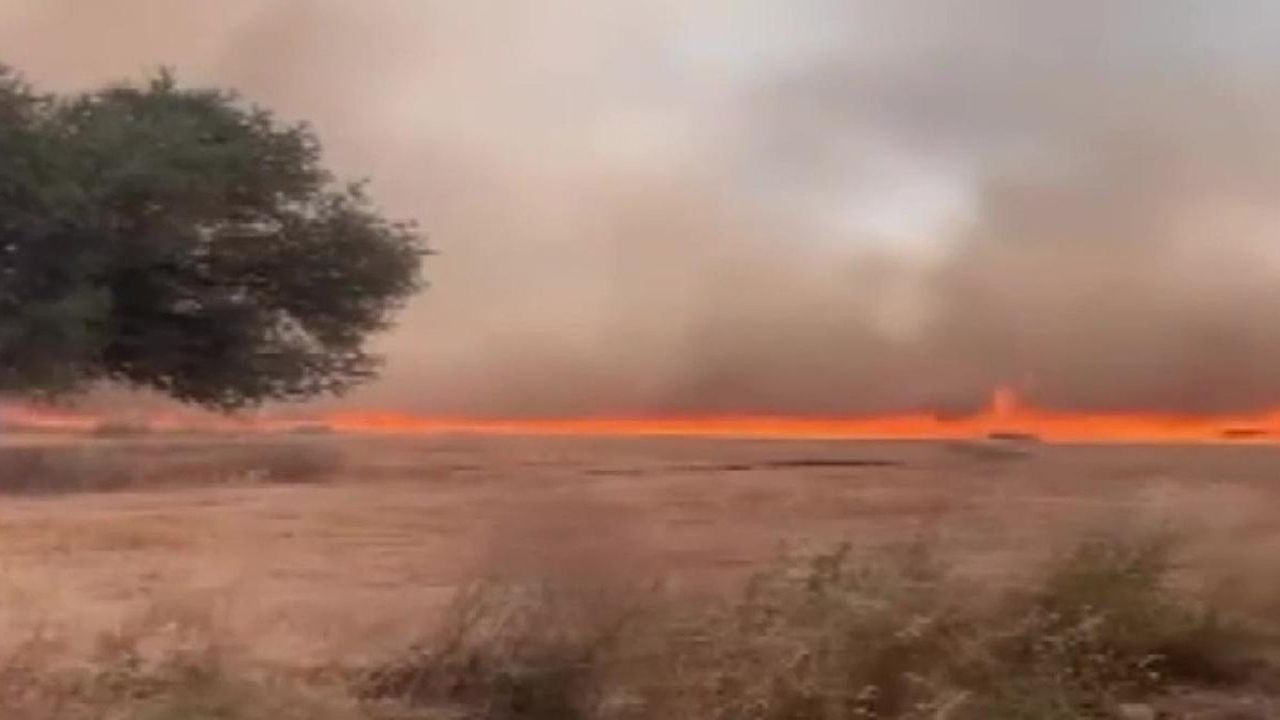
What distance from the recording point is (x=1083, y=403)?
5.66 m

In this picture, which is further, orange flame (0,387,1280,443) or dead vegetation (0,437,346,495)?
dead vegetation (0,437,346,495)

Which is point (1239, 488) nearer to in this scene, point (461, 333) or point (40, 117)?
point (461, 333)

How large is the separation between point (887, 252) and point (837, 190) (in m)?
A: 0.21

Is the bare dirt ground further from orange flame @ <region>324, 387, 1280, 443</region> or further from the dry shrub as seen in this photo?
the dry shrub

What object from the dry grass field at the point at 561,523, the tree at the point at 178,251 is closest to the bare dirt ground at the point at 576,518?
the dry grass field at the point at 561,523

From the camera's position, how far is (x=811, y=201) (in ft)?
19.0

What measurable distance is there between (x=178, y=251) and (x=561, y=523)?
2.46 m

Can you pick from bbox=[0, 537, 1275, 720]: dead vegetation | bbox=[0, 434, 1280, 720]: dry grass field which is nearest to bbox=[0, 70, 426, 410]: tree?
bbox=[0, 434, 1280, 720]: dry grass field

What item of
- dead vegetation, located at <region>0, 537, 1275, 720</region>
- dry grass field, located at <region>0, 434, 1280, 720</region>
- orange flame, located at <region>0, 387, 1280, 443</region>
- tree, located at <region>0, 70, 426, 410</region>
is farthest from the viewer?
tree, located at <region>0, 70, 426, 410</region>

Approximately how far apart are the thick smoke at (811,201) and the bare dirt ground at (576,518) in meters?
0.16

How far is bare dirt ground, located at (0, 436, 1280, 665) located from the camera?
5.18 m

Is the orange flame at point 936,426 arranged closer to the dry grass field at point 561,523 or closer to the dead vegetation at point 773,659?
the dry grass field at point 561,523

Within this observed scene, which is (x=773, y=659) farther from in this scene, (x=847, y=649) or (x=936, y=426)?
(x=936, y=426)

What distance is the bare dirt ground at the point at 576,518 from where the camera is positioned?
5176mm
